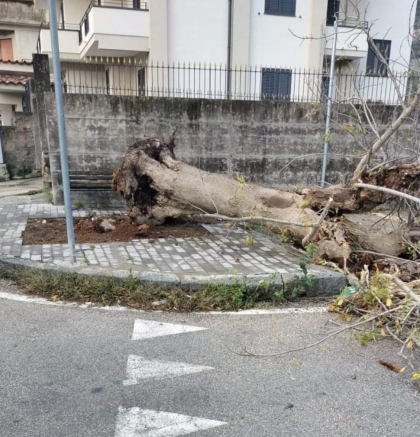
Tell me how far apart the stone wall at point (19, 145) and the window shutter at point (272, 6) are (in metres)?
9.24

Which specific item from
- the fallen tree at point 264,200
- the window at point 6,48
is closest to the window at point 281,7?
the fallen tree at point 264,200

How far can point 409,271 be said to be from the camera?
429 centimetres

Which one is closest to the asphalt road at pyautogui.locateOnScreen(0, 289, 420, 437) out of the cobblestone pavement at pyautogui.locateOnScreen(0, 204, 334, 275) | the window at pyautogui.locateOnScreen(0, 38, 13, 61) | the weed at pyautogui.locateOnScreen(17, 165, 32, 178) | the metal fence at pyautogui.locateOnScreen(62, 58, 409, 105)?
the cobblestone pavement at pyautogui.locateOnScreen(0, 204, 334, 275)

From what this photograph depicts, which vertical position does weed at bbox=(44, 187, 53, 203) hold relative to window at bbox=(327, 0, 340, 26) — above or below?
below

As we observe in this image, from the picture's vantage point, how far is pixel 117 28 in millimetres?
13367

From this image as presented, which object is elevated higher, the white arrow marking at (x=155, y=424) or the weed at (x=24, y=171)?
the white arrow marking at (x=155, y=424)

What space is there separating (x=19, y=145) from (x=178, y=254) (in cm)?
913

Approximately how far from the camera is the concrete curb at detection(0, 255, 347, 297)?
4.37m

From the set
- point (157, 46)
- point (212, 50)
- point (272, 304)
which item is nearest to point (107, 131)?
point (272, 304)

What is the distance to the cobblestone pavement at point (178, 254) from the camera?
4.84 metres

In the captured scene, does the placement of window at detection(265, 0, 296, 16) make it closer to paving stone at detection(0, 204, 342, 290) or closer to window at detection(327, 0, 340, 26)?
window at detection(327, 0, 340, 26)

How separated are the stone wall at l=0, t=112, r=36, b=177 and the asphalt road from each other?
951 centimetres

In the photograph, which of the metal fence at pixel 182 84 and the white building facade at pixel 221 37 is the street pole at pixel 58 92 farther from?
the white building facade at pixel 221 37

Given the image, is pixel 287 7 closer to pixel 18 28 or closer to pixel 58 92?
pixel 58 92
